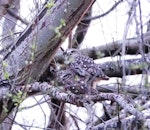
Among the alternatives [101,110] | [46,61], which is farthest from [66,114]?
[46,61]

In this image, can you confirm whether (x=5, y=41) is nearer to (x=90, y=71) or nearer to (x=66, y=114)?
(x=66, y=114)

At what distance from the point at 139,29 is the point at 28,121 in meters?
2.03

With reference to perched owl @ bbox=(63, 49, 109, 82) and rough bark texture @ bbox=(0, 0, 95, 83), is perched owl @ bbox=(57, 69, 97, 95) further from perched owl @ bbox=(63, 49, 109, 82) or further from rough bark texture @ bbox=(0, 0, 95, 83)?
rough bark texture @ bbox=(0, 0, 95, 83)

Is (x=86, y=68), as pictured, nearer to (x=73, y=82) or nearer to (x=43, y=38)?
(x=73, y=82)

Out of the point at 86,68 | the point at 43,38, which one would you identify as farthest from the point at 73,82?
A: the point at 43,38

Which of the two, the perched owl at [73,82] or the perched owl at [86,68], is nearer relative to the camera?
the perched owl at [73,82]

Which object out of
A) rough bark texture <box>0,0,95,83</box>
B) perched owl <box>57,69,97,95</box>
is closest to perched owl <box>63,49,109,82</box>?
perched owl <box>57,69,97,95</box>

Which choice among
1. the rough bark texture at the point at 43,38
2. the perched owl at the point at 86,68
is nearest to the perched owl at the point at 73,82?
the perched owl at the point at 86,68

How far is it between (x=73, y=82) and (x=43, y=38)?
30 centimetres

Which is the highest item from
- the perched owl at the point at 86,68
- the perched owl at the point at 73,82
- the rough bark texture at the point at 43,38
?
the rough bark texture at the point at 43,38

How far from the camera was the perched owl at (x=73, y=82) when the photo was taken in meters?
1.97

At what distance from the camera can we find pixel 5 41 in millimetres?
2850

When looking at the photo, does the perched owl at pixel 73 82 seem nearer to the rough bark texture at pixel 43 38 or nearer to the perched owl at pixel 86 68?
the perched owl at pixel 86 68

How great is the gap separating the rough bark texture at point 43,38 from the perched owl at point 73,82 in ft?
0.44
